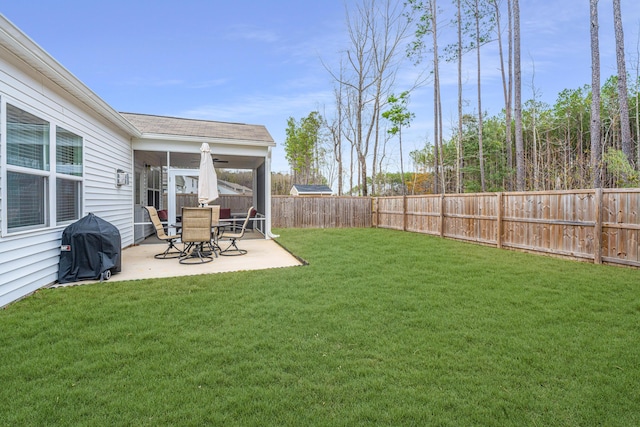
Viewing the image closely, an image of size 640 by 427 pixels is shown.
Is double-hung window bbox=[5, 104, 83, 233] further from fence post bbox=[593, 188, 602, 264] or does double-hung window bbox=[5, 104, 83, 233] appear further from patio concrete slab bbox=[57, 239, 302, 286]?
fence post bbox=[593, 188, 602, 264]

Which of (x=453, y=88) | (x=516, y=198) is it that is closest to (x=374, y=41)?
(x=453, y=88)

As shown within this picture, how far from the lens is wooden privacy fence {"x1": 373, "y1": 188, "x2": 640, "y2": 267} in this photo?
5.69 metres

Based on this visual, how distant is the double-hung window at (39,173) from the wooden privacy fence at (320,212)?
343 inches

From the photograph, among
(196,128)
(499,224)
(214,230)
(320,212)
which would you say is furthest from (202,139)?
(499,224)

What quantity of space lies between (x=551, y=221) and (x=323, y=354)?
6.44 meters

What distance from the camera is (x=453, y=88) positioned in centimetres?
1705

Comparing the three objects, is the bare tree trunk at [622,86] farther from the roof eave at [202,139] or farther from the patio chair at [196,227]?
the patio chair at [196,227]

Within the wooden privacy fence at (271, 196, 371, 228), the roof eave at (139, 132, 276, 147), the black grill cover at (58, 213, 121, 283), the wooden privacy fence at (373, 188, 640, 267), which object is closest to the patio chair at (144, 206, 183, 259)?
the black grill cover at (58, 213, 121, 283)

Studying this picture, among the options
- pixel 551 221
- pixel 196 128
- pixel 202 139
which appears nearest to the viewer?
pixel 551 221

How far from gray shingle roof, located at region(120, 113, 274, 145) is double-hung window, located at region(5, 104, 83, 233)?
10.9ft

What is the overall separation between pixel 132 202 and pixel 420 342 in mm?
7767

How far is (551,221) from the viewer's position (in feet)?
22.4

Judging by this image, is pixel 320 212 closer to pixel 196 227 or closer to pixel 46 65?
pixel 196 227

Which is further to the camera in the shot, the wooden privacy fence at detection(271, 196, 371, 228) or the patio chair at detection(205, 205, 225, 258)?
the wooden privacy fence at detection(271, 196, 371, 228)
